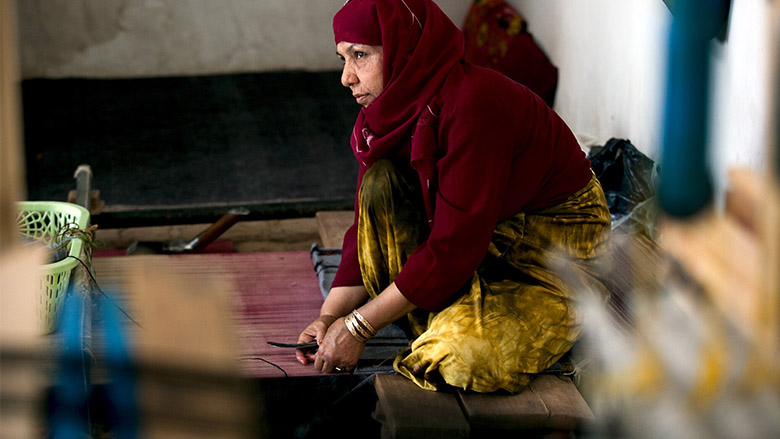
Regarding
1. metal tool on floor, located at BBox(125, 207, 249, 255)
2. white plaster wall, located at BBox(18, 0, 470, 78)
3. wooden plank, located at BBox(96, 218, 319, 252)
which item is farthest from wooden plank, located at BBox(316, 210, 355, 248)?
white plaster wall, located at BBox(18, 0, 470, 78)

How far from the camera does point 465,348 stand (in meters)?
1.88

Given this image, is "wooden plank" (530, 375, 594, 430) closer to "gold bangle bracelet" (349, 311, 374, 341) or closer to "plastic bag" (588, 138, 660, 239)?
"gold bangle bracelet" (349, 311, 374, 341)

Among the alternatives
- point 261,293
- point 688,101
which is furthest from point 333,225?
point 688,101

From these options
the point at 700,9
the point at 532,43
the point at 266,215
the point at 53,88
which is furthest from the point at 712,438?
the point at 53,88

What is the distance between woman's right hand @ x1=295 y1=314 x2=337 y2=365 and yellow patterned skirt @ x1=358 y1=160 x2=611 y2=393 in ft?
0.40

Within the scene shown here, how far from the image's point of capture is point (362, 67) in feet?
6.36

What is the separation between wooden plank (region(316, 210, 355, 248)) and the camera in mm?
3066

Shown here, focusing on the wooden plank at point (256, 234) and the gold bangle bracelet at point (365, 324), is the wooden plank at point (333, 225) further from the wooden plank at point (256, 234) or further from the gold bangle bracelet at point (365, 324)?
the gold bangle bracelet at point (365, 324)

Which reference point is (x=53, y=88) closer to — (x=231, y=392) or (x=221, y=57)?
(x=221, y=57)

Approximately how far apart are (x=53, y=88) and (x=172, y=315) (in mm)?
5262

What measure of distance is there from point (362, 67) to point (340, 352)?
2.06 ft

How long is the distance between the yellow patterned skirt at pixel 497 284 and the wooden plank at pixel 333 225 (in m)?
0.95

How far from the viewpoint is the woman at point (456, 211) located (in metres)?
1.84

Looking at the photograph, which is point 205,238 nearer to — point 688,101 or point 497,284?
point 497,284
